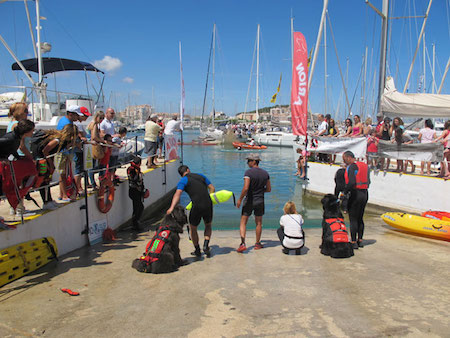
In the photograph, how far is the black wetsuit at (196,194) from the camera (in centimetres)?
627

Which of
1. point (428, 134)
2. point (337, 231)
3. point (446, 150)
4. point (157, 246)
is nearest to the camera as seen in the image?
point (157, 246)

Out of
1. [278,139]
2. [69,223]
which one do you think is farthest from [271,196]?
[278,139]

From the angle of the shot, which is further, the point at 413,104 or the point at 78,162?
the point at 413,104

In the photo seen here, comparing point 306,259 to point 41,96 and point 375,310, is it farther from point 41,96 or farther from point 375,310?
point 41,96

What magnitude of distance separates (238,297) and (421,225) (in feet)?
18.7

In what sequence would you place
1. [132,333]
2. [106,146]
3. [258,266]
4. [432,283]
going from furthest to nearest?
[106,146] < [258,266] < [432,283] < [132,333]

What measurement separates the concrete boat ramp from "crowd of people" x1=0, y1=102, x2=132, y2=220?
1239mm

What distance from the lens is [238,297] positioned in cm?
478

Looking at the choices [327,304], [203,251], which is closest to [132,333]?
[327,304]

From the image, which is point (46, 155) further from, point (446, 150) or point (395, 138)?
point (446, 150)

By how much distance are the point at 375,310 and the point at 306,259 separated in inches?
82.8

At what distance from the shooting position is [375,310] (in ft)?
14.5

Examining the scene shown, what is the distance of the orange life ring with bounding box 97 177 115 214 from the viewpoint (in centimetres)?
766

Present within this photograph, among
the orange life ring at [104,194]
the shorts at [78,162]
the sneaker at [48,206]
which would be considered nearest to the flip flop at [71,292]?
the sneaker at [48,206]
